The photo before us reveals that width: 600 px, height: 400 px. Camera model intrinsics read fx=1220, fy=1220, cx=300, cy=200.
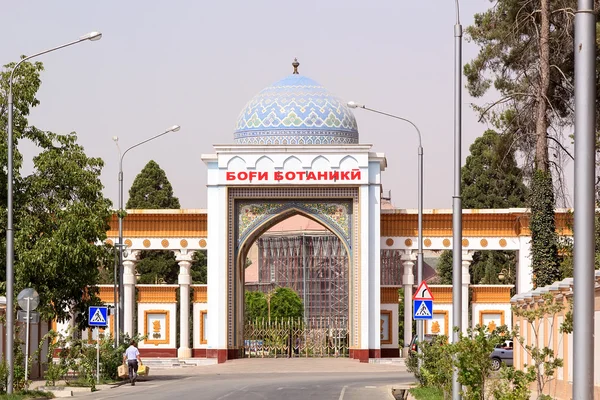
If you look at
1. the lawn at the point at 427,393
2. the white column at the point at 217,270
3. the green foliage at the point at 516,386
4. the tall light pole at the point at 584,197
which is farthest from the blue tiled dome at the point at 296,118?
the tall light pole at the point at 584,197

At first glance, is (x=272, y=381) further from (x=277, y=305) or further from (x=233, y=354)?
(x=277, y=305)

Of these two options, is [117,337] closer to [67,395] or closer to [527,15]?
[67,395]

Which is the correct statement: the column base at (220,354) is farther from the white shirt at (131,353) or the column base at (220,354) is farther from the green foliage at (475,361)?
the green foliage at (475,361)

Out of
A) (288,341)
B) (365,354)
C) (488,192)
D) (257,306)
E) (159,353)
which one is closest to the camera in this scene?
(365,354)

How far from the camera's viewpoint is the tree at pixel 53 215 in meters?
31.1

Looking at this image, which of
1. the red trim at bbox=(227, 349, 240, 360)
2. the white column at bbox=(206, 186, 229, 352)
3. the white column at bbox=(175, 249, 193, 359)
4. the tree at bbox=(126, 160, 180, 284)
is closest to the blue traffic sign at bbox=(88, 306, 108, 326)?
the white column at bbox=(206, 186, 229, 352)

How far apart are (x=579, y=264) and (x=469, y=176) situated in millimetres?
52933

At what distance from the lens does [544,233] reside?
3825cm

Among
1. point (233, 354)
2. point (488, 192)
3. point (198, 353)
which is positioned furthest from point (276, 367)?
point (488, 192)

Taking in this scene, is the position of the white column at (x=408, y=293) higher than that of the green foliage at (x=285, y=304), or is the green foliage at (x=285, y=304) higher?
the white column at (x=408, y=293)

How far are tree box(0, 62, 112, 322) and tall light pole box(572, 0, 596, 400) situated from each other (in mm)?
22639

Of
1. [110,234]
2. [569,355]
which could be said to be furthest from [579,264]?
[110,234]

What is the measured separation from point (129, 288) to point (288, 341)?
6654mm

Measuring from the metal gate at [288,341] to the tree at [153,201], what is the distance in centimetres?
1834
